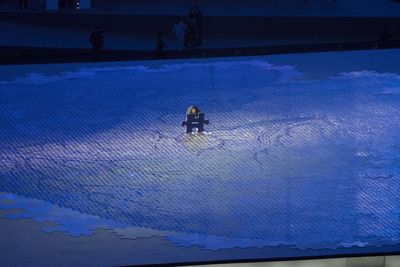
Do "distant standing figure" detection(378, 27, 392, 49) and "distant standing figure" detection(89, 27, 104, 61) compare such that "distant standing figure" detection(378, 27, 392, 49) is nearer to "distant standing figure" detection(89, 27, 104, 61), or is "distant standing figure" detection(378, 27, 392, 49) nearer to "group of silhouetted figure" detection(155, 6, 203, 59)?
"group of silhouetted figure" detection(155, 6, 203, 59)

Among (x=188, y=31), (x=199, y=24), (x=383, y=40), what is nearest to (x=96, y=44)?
(x=188, y=31)

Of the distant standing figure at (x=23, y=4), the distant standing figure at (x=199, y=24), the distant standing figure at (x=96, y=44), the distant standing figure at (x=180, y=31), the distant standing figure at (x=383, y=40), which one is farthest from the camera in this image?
the distant standing figure at (x=23, y=4)

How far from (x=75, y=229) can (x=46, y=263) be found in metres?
0.78

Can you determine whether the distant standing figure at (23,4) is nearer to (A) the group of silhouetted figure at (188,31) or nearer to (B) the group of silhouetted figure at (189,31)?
(A) the group of silhouetted figure at (188,31)

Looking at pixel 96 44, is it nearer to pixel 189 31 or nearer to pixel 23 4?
pixel 189 31

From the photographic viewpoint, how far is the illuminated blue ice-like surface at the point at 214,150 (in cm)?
847

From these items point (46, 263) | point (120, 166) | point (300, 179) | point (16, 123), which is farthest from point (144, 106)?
point (46, 263)

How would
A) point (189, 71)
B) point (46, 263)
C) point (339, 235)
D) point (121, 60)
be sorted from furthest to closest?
point (121, 60) → point (189, 71) → point (339, 235) → point (46, 263)

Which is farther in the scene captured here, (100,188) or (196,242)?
(100,188)

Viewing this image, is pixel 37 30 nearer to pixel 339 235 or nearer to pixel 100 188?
pixel 100 188

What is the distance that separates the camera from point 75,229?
8.30 metres

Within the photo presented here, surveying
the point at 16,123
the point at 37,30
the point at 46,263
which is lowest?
the point at 46,263

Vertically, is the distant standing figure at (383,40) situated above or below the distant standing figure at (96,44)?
above

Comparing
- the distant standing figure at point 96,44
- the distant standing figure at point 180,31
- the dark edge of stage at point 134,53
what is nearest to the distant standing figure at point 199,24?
the distant standing figure at point 180,31
